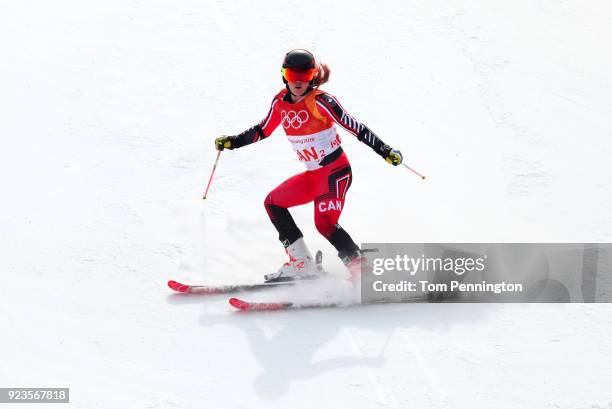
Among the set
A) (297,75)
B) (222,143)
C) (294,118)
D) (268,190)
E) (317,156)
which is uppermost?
(297,75)

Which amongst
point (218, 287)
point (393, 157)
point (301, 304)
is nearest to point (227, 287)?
point (218, 287)

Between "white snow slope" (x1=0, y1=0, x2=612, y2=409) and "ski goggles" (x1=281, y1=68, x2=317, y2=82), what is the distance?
5.35 feet

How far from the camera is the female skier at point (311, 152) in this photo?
19.5 ft

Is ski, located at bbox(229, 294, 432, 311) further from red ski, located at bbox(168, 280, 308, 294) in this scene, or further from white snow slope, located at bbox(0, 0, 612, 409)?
red ski, located at bbox(168, 280, 308, 294)

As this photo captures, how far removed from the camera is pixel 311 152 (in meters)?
6.14

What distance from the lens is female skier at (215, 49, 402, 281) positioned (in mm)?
5938

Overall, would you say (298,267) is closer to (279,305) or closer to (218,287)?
(279,305)

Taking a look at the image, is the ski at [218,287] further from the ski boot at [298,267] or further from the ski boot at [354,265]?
the ski boot at [354,265]

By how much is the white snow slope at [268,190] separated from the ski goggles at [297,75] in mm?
1631

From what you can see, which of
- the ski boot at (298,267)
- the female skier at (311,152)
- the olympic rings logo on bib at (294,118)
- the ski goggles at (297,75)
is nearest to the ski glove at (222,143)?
the female skier at (311,152)

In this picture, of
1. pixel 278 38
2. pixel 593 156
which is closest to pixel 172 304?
pixel 593 156

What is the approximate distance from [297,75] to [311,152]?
64cm

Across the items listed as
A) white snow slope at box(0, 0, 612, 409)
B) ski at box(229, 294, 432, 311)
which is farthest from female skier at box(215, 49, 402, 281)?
white snow slope at box(0, 0, 612, 409)

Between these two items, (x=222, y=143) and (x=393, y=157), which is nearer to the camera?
(x=393, y=157)
